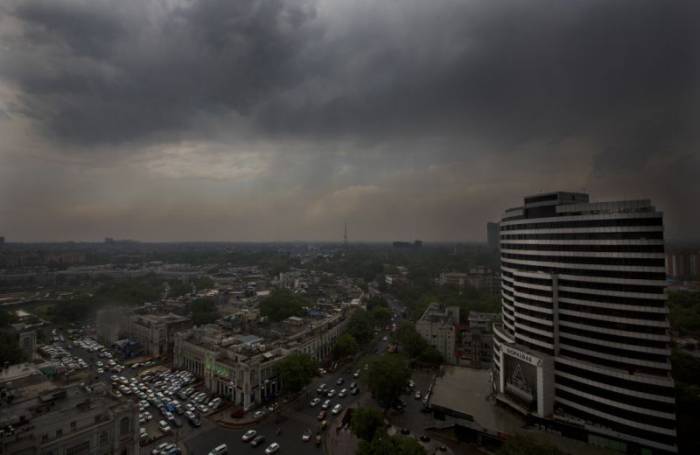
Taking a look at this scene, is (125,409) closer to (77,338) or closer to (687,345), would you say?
(77,338)

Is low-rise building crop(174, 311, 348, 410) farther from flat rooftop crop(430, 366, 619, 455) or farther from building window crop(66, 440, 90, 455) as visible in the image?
flat rooftop crop(430, 366, 619, 455)

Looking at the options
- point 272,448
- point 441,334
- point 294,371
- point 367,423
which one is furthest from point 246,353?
point 441,334

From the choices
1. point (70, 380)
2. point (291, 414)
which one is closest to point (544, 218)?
point (291, 414)

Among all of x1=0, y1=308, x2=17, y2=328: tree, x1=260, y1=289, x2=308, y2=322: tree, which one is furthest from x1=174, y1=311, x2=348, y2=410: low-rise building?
x1=0, y1=308, x2=17, y2=328: tree

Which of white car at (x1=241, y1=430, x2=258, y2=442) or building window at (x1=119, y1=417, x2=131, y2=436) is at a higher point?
building window at (x1=119, y1=417, x2=131, y2=436)

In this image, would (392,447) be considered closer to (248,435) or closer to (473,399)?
(248,435)

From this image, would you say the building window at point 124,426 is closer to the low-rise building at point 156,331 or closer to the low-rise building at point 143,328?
the low-rise building at point 156,331

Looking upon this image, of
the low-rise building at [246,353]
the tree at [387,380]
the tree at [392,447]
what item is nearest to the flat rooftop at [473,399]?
the tree at [387,380]
